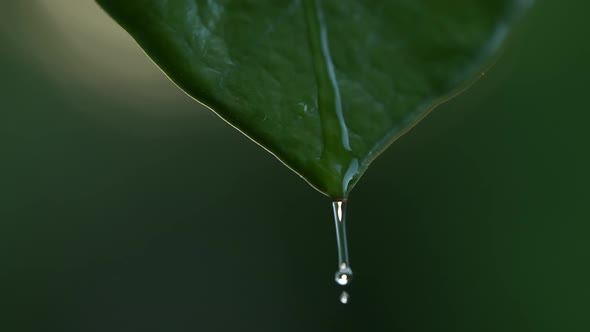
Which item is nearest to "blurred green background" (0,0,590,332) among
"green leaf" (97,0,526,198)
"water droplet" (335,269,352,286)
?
"water droplet" (335,269,352,286)

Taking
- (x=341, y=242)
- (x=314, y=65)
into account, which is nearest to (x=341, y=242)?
(x=341, y=242)

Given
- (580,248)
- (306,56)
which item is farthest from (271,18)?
(580,248)

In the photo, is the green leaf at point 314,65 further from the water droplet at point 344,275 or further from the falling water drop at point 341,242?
the water droplet at point 344,275

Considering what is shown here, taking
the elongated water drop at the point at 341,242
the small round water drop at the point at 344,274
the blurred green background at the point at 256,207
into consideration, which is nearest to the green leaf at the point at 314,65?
the elongated water drop at the point at 341,242

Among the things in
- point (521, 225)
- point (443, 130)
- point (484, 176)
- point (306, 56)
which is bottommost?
point (306, 56)

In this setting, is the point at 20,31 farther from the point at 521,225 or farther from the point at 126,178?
the point at 521,225

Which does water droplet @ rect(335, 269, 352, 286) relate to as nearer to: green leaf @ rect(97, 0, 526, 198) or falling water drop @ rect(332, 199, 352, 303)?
falling water drop @ rect(332, 199, 352, 303)
